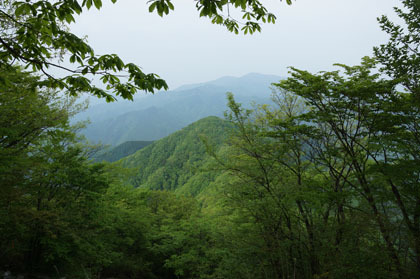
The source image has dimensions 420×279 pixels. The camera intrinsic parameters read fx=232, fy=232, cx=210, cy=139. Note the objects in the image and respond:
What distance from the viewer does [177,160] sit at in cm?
9981

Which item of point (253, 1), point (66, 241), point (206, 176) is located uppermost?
point (253, 1)

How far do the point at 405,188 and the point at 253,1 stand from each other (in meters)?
7.89

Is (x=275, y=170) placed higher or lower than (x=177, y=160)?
higher

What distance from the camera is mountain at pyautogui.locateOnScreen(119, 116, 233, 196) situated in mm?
84938

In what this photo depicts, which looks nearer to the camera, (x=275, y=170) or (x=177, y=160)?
(x=275, y=170)

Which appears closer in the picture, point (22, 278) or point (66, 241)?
point (22, 278)

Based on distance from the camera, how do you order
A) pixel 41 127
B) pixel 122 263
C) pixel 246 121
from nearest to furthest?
pixel 41 127 < pixel 246 121 < pixel 122 263

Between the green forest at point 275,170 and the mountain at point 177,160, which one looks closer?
the green forest at point 275,170

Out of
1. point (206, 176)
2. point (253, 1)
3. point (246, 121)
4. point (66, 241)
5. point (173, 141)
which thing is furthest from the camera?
point (173, 141)

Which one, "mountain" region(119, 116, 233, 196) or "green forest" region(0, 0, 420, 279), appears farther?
"mountain" region(119, 116, 233, 196)

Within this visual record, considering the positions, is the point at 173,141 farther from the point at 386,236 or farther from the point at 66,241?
the point at 386,236

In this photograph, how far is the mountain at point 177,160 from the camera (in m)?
84.9

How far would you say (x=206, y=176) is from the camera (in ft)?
246

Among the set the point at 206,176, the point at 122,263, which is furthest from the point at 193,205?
the point at 206,176
